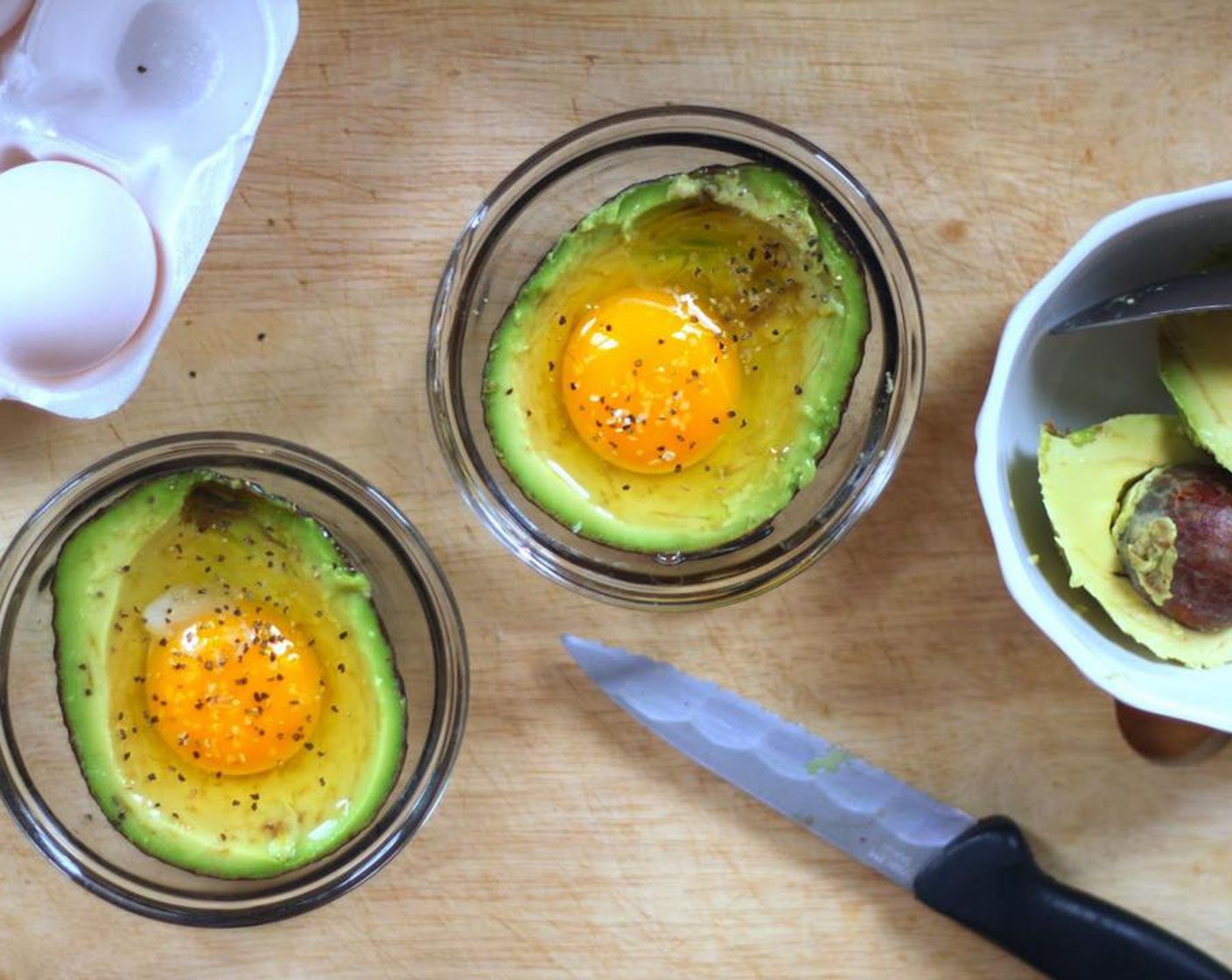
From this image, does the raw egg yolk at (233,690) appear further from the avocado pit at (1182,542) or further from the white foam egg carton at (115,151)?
the avocado pit at (1182,542)

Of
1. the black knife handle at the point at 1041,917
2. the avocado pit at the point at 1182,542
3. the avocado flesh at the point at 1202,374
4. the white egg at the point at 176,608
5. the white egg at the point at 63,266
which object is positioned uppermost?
the white egg at the point at 63,266

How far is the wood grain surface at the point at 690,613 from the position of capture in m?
1.13

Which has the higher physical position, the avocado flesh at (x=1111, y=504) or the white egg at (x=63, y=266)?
the white egg at (x=63, y=266)

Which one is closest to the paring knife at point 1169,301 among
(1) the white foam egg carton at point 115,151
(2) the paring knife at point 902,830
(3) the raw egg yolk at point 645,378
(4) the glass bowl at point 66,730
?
(3) the raw egg yolk at point 645,378

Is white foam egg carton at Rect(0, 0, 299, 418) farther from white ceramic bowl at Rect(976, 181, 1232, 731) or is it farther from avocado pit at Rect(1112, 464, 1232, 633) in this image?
avocado pit at Rect(1112, 464, 1232, 633)

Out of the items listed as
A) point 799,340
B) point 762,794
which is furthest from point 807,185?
point 762,794

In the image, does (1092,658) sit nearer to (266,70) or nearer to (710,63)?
(710,63)

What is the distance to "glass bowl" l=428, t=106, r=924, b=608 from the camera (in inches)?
42.7

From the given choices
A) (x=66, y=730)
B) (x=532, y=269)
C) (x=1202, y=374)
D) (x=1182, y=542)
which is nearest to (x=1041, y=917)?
(x=1182, y=542)

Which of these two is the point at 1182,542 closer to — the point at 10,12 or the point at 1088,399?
the point at 1088,399

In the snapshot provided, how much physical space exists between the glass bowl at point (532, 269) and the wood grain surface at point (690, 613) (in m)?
0.05

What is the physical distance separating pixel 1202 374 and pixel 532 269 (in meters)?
0.51

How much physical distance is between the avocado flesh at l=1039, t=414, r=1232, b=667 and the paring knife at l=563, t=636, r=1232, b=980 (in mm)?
218

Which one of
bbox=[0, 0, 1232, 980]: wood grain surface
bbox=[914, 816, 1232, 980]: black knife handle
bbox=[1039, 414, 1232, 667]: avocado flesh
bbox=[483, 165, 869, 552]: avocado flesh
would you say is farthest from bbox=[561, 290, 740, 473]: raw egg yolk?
bbox=[914, 816, 1232, 980]: black knife handle
